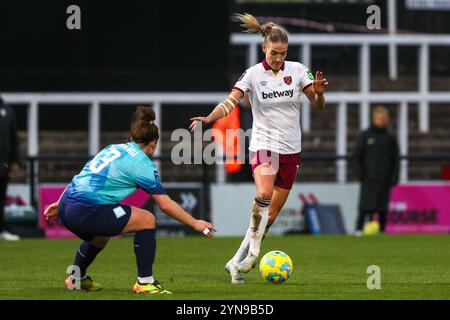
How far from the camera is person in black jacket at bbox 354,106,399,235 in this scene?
21.7 m

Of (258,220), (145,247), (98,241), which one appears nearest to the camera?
(145,247)

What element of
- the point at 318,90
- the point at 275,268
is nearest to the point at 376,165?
the point at 318,90

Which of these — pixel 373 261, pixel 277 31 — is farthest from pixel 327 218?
pixel 277 31

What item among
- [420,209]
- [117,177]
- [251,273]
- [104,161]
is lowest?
[420,209]

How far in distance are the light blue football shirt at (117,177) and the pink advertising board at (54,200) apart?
434 inches

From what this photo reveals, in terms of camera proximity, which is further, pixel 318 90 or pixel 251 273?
pixel 251 273

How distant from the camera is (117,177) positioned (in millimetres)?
10477

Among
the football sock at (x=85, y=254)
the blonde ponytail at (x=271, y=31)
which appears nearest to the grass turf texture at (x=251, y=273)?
the football sock at (x=85, y=254)

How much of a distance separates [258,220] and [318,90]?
1.33m

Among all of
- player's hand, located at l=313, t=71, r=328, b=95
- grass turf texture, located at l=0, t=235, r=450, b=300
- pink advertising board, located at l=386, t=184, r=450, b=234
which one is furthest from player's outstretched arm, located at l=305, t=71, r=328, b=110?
pink advertising board, located at l=386, t=184, r=450, b=234

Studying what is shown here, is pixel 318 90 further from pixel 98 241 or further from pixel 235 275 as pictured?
pixel 98 241

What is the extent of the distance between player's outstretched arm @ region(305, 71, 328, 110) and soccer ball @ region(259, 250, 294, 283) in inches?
57.6

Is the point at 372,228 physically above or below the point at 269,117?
below
